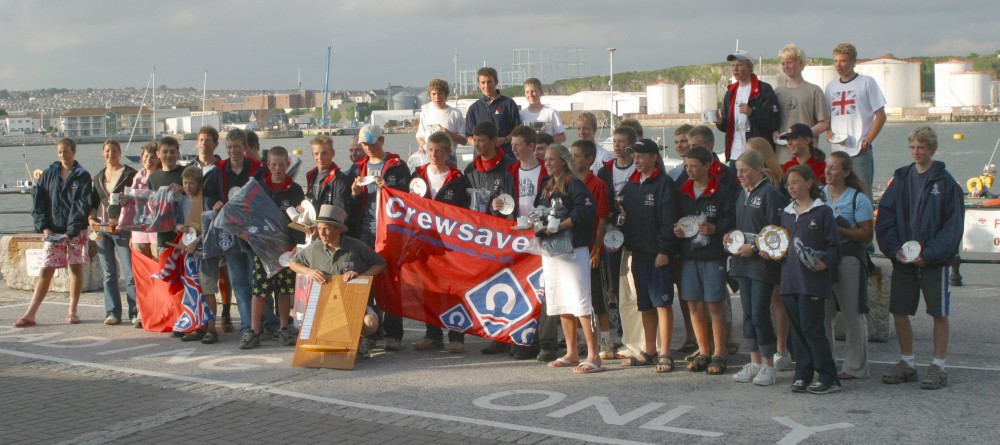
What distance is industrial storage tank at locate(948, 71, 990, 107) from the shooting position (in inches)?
6435

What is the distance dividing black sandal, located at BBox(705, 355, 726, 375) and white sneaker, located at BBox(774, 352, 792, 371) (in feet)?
1.36

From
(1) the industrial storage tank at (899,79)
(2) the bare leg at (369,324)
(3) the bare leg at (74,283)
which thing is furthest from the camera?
(1) the industrial storage tank at (899,79)

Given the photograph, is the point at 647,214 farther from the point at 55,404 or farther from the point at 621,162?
the point at 55,404

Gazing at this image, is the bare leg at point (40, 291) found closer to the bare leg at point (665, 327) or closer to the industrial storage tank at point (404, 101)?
the bare leg at point (665, 327)

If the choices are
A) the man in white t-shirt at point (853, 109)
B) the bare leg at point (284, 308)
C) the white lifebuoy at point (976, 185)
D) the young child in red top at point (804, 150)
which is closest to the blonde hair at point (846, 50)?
the man in white t-shirt at point (853, 109)

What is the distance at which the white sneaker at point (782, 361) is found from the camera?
27.6 feet

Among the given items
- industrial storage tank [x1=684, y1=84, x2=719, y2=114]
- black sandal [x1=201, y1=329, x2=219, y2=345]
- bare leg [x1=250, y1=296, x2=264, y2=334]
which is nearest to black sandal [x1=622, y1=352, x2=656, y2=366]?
bare leg [x1=250, y1=296, x2=264, y2=334]

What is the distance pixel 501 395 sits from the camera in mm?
8102

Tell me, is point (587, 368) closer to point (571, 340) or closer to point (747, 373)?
point (571, 340)

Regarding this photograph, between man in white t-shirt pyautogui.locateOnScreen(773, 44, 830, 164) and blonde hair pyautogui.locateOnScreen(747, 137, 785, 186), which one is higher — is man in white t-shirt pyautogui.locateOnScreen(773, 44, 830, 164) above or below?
above

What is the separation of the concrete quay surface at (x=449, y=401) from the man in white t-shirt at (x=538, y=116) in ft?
8.40

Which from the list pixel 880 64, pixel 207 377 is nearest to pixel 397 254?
pixel 207 377

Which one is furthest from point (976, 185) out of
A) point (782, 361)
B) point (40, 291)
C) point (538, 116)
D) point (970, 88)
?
point (970, 88)

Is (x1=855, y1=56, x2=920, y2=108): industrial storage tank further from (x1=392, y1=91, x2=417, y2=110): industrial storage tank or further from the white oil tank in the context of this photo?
(x1=392, y1=91, x2=417, y2=110): industrial storage tank
